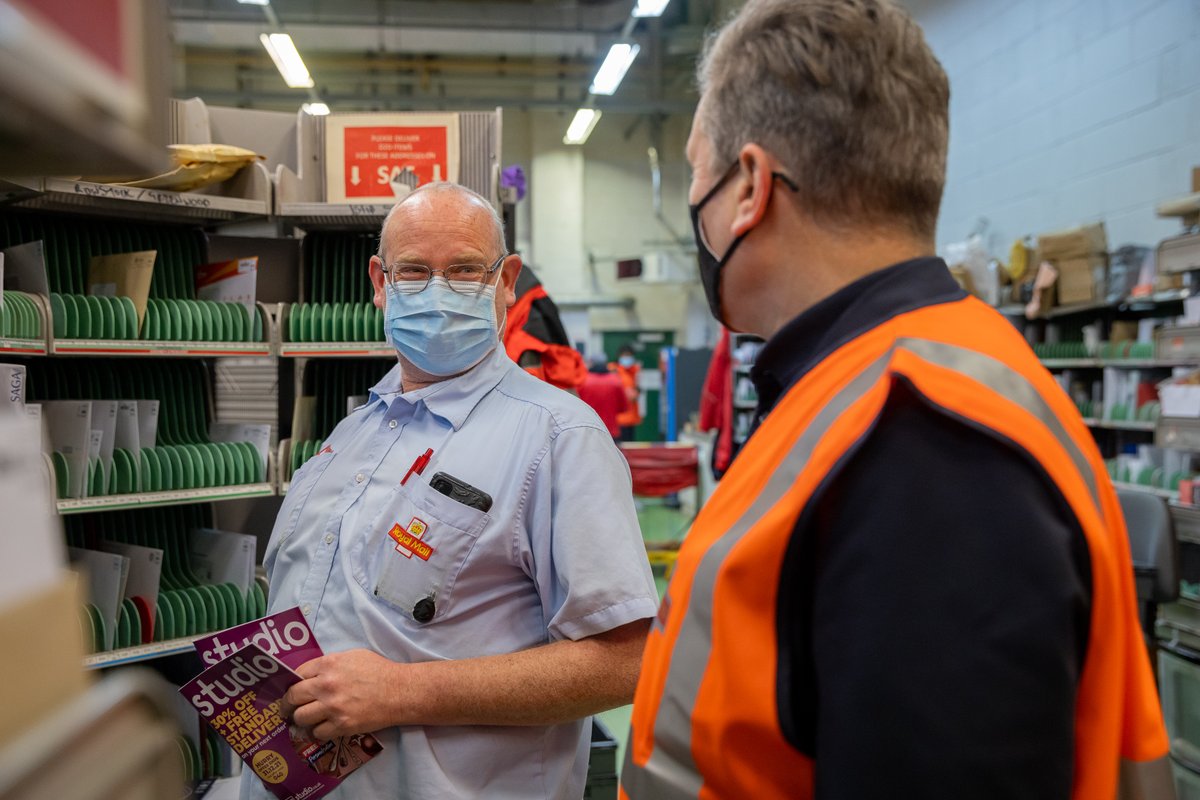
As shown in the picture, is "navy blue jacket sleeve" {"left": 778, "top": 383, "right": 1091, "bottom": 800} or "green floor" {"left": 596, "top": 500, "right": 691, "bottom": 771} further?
"green floor" {"left": 596, "top": 500, "right": 691, "bottom": 771}

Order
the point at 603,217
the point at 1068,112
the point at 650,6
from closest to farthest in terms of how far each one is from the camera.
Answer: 1. the point at 1068,112
2. the point at 650,6
3. the point at 603,217

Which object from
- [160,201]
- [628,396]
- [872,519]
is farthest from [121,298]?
[628,396]

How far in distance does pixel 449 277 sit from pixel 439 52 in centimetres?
1272

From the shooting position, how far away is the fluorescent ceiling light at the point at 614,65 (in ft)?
33.3

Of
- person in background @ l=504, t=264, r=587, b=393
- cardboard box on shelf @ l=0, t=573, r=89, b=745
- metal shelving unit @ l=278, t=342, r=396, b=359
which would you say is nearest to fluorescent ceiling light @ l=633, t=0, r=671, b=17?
person in background @ l=504, t=264, r=587, b=393

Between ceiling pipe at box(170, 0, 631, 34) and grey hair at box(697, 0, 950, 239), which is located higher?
ceiling pipe at box(170, 0, 631, 34)

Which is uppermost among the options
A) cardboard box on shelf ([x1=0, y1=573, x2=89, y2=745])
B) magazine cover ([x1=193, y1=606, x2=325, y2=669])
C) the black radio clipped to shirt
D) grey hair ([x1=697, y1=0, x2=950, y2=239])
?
grey hair ([x1=697, y1=0, x2=950, y2=239])

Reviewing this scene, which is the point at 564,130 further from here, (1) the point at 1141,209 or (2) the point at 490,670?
(2) the point at 490,670

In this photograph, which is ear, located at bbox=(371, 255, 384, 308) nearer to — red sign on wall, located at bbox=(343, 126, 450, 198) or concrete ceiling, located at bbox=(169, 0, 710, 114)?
red sign on wall, located at bbox=(343, 126, 450, 198)

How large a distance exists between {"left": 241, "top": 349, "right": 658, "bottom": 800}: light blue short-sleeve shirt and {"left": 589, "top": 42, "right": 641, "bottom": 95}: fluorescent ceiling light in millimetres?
9285

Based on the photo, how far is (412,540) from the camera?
166 centimetres

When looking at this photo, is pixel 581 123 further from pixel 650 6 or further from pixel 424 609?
pixel 424 609

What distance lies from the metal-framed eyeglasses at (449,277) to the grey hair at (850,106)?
1180mm

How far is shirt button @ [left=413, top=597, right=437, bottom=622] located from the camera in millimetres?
1623
